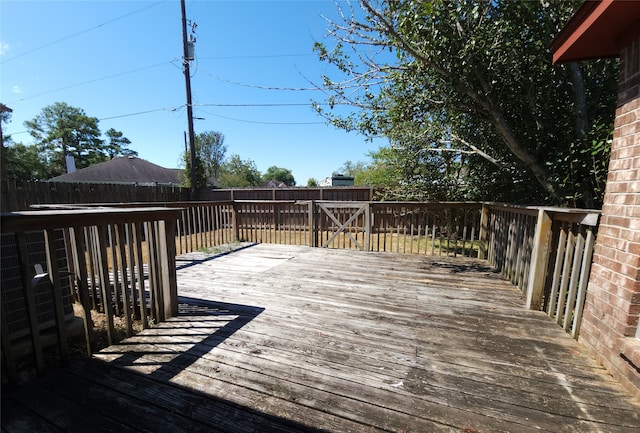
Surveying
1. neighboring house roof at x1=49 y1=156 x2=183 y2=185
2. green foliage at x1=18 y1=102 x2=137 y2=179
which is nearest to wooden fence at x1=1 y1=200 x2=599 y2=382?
neighboring house roof at x1=49 y1=156 x2=183 y2=185

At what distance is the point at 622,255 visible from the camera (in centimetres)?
162

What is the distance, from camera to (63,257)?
2096 mm

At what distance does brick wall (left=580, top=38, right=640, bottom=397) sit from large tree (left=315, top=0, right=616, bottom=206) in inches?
51.3

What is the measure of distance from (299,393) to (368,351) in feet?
2.05

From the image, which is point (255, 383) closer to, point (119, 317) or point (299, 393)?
point (299, 393)

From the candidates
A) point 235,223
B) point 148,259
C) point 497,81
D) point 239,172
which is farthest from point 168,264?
point 239,172

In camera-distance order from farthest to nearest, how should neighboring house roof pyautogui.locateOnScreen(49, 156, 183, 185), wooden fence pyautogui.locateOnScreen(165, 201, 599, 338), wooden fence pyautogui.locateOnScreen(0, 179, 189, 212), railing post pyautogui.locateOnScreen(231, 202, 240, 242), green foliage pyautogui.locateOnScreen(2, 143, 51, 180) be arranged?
green foliage pyautogui.locateOnScreen(2, 143, 51, 180) → neighboring house roof pyautogui.locateOnScreen(49, 156, 183, 185) → railing post pyautogui.locateOnScreen(231, 202, 240, 242) → wooden fence pyautogui.locateOnScreen(0, 179, 189, 212) → wooden fence pyautogui.locateOnScreen(165, 201, 599, 338)

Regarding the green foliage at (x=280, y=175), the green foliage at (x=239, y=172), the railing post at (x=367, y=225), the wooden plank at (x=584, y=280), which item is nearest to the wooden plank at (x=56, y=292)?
the wooden plank at (x=584, y=280)

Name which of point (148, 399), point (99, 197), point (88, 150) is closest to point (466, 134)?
point (148, 399)

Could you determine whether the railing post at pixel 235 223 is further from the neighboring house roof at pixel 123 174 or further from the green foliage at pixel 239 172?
the green foliage at pixel 239 172

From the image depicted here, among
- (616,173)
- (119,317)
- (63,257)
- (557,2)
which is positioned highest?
(557,2)

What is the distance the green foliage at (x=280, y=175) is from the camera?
66188 mm

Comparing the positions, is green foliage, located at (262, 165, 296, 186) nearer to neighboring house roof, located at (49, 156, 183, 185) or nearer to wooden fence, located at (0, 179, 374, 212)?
neighboring house roof, located at (49, 156, 183, 185)

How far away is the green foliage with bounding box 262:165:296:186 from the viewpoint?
217ft
